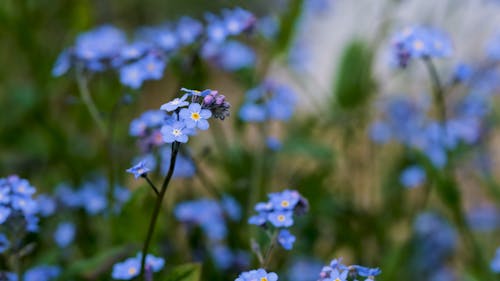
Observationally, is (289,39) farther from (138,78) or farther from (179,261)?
(179,261)

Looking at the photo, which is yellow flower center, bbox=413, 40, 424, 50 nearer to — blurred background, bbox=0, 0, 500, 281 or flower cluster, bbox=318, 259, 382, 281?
blurred background, bbox=0, 0, 500, 281

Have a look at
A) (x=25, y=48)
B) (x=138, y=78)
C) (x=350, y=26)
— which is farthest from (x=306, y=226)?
(x=350, y=26)

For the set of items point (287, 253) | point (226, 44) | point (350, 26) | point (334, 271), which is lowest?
point (334, 271)

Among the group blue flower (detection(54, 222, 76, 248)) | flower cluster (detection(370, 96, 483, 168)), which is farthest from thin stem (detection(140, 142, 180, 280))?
flower cluster (detection(370, 96, 483, 168))

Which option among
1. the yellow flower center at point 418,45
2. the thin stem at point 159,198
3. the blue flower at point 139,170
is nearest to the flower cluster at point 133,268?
the thin stem at point 159,198

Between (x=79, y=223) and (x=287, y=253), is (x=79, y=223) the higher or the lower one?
the higher one

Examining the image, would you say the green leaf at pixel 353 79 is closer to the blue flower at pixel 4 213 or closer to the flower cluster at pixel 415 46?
the flower cluster at pixel 415 46
